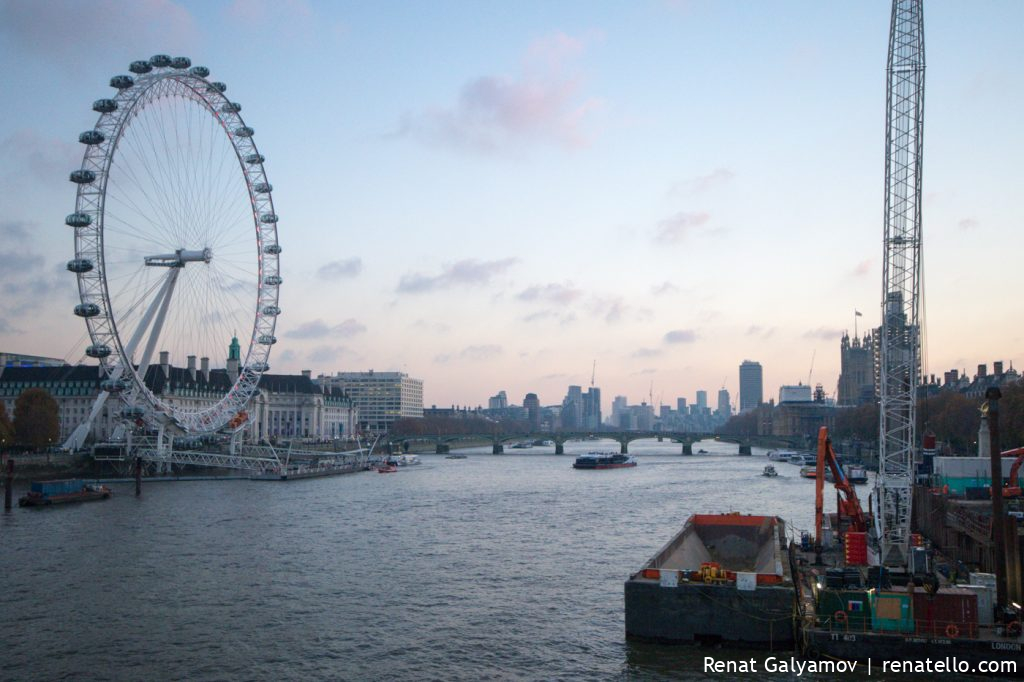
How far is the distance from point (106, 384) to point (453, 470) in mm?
44770

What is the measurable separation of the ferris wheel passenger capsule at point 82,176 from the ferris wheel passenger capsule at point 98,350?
1140 centimetres

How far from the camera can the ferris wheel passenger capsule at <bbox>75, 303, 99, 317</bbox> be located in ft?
206

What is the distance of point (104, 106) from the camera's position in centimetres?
6231

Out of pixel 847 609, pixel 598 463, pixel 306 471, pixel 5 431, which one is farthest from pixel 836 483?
pixel 598 463

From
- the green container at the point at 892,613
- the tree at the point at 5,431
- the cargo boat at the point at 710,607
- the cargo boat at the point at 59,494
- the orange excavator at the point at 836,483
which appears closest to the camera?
the green container at the point at 892,613

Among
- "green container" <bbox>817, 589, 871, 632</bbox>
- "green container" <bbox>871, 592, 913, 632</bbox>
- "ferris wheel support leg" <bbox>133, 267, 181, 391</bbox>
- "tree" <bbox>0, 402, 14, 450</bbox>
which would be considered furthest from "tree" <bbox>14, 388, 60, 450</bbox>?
"green container" <bbox>871, 592, 913, 632</bbox>

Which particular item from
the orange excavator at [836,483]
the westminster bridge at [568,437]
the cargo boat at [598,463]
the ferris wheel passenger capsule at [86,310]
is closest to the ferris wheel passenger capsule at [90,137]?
the ferris wheel passenger capsule at [86,310]

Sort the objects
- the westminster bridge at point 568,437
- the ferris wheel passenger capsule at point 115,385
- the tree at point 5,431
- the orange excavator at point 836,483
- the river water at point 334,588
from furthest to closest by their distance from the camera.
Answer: the westminster bridge at point 568,437 → the tree at point 5,431 → the ferris wheel passenger capsule at point 115,385 → the orange excavator at point 836,483 → the river water at point 334,588

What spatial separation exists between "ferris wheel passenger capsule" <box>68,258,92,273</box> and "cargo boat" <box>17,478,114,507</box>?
562 inches

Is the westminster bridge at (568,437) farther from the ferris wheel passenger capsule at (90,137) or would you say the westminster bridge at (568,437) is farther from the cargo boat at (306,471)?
the ferris wheel passenger capsule at (90,137)

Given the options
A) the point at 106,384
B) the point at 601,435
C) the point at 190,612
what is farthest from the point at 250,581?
the point at 601,435

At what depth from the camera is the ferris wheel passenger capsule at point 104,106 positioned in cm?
6228

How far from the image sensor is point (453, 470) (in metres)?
105

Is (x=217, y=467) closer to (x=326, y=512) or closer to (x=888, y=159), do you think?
(x=326, y=512)
